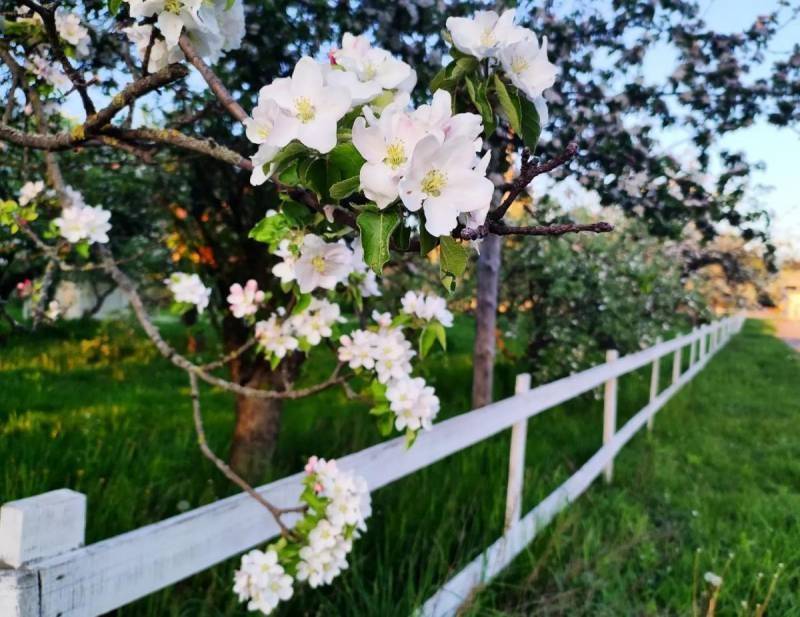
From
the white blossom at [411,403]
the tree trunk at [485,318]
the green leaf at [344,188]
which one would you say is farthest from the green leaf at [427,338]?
the tree trunk at [485,318]

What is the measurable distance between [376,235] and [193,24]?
659mm

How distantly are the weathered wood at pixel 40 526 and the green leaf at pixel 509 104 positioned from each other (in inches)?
40.1

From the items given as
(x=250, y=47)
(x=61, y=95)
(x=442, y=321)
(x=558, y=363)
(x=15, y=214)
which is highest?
(x=250, y=47)

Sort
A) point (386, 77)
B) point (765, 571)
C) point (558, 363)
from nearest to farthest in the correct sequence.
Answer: point (386, 77) < point (765, 571) < point (558, 363)

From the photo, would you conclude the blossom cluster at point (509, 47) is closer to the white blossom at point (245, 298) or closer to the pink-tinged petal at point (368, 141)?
the pink-tinged petal at point (368, 141)

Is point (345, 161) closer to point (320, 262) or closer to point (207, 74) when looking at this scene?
point (207, 74)

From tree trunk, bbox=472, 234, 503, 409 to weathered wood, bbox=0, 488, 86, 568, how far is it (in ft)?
14.3

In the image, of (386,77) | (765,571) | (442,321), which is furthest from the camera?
(765,571)

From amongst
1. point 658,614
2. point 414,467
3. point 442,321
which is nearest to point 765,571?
point 658,614

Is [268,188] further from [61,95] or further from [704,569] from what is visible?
→ [704,569]

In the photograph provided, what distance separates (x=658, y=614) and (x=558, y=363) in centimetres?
433

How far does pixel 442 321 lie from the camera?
7.72 ft

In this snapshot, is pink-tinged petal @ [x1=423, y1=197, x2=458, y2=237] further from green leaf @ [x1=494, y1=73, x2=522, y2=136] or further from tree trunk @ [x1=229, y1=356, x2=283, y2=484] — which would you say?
tree trunk @ [x1=229, y1=356, x2=283, y2=484]

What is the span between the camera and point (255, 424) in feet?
14.1
